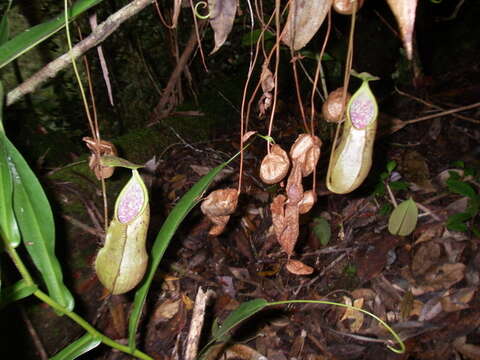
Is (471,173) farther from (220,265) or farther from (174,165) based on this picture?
(174,165)

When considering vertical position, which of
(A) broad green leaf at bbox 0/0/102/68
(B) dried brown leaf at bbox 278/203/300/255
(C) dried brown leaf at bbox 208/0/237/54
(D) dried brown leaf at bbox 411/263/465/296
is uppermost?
(A) broad green leaf at bbox 0/0/102/68

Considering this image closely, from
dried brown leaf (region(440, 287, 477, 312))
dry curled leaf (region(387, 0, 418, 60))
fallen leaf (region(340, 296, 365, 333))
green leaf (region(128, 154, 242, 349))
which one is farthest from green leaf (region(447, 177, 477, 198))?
dry curled leaf (region(387, 0, 418, 60))

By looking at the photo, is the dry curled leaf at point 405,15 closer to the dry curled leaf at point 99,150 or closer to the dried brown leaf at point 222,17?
the dried brown leaf at point 222,17

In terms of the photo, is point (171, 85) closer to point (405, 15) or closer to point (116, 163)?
point (116, 163)

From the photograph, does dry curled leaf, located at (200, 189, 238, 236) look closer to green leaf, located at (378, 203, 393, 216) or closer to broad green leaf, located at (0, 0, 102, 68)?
broad green leaf, located at (0, 0, 102, 68)

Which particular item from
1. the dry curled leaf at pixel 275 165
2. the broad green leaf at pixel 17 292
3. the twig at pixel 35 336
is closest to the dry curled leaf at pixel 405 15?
the dry curled leaf at pixel 275 165
